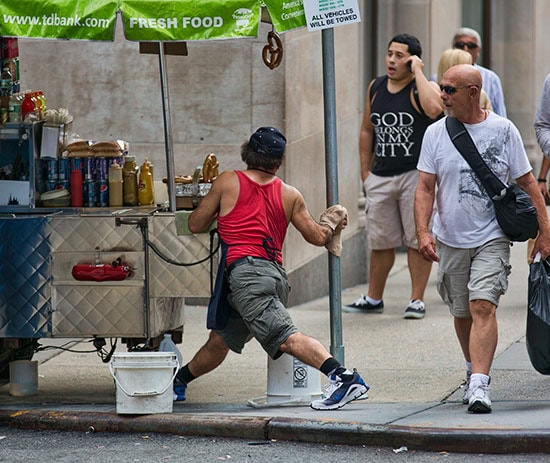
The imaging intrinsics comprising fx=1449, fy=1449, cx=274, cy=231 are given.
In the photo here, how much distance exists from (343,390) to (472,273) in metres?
0.95

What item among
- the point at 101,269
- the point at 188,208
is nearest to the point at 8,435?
the point at 101,269

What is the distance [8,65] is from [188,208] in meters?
1.40

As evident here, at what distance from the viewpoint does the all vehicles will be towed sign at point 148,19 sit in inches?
307

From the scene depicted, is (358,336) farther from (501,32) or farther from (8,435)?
(501,32)

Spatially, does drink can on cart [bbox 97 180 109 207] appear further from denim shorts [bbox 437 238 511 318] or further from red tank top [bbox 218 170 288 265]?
denim shorts [bbox 437 238 511 318]

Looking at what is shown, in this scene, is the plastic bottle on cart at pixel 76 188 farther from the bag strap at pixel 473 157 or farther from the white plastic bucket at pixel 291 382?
the bag strap at pixel 473 157

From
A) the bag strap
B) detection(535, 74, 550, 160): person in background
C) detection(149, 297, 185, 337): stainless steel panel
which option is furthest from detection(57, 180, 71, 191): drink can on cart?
detection(535, 74, 550, 160): person in background

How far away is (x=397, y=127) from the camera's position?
36.1 feet

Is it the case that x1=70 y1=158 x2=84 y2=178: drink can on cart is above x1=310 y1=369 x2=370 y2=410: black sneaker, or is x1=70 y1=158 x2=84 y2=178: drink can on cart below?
above

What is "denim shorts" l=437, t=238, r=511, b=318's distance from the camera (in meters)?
7.80

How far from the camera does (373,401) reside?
8.27 m

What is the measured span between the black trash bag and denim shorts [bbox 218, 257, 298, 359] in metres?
1.33

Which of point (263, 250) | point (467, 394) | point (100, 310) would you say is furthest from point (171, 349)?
point (467, 394)

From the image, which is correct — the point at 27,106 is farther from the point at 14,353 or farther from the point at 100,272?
the point at 14,353
